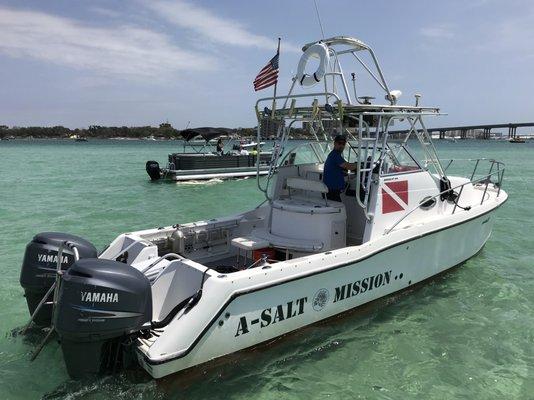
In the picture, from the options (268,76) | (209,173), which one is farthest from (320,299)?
(209,173)

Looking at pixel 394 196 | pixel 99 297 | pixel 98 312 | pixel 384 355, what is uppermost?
pixel 394 196

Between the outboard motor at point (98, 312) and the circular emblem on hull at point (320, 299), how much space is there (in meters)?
1.82

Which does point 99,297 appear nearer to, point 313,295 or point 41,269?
point 41,269

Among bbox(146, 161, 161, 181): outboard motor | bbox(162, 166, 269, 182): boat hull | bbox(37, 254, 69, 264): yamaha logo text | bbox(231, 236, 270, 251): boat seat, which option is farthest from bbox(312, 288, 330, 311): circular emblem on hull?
bbox(146, 161, 161, 181): outboard motor

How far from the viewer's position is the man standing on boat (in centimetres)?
600

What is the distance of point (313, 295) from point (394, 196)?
1.83m

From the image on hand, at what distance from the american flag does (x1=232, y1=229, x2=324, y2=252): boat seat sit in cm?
211

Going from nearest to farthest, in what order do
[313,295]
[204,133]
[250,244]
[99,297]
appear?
[99,297], [313,295], [250,244], [204,133]

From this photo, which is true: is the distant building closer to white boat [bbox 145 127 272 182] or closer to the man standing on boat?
the man standing on boat

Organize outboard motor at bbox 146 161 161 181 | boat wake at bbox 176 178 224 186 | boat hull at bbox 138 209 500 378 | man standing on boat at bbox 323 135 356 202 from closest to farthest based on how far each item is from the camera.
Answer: boat hull at bbox 138 209 500 378 → man standing on boat at bbox 323 135 356 202 → boat wake at bbox 176 178 224 186 → outboard motor at bbox 146 161 161 181

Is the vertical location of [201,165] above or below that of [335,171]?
below

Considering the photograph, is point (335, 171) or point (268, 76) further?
point (268, 76)

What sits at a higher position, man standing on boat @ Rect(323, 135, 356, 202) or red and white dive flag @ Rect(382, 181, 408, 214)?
man standing on boat @ Rect(323, 135, 356, 202)

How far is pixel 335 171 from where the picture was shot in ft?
19.8
